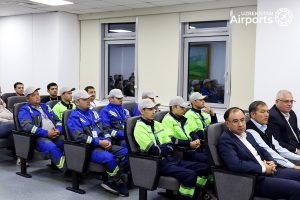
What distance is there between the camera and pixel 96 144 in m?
3.99

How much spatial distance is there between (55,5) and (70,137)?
3.59 m

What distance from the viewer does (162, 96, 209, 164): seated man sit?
13.6ft

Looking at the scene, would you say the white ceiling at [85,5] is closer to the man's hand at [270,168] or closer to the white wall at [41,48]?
the white wall at [41,48]

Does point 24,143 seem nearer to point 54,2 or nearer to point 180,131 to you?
point 180,131

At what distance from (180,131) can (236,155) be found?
4.10 feet

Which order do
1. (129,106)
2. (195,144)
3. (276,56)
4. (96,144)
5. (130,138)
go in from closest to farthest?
(130,138) < (96,144) < (195,144) < (276,56) < (129,106)

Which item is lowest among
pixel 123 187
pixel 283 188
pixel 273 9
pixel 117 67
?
pixel 123 187

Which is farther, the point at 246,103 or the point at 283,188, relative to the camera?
the point at 246,103

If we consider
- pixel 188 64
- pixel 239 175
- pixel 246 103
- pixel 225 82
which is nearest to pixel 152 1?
pixel 188 64

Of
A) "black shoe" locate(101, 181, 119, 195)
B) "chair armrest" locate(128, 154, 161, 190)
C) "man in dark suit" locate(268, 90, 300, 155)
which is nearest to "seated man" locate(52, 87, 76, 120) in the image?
"black shoe" locate(101, 181, 119, 195)

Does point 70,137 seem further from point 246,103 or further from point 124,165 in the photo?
point 246,103

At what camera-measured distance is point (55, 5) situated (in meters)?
6.76

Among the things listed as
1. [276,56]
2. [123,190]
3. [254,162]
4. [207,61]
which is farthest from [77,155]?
[207,61]

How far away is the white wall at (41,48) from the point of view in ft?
24.6
